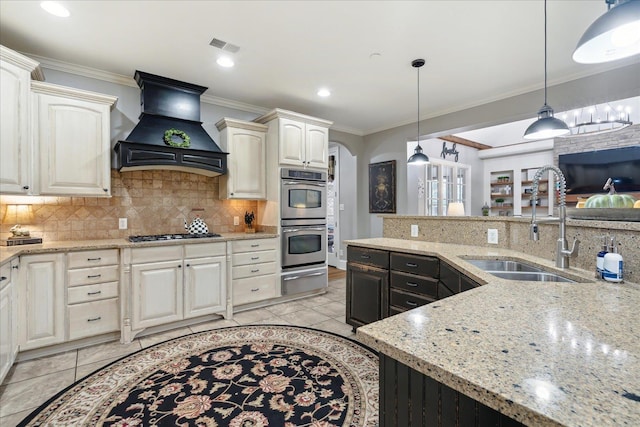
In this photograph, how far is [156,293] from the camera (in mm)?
2900

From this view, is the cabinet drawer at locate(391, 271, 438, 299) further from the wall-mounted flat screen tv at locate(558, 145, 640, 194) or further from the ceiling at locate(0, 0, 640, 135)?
the wall-mounted flat screen tv at locate(558, 145, 640, 194)

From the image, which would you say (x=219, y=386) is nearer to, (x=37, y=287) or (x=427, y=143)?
(x=37, y=287)

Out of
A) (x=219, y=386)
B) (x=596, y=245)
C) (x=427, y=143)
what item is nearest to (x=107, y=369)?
(x=219, y=386)

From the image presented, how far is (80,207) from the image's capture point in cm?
306

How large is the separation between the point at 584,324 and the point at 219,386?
2.05m

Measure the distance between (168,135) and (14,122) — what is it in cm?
115

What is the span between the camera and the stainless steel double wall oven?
151 inches

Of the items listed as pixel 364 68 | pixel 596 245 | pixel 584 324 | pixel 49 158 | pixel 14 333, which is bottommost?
pixel 14 333

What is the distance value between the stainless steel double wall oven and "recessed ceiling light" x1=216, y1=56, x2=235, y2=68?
4.29 feet

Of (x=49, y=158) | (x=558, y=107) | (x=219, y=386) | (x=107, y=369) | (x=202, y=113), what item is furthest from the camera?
(x=202, y=113)

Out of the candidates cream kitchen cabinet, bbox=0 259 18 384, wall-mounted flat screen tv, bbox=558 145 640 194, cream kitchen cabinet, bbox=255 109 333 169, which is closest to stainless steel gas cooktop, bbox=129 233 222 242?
cream kitchen cabinet, bbox=0 259 18 384

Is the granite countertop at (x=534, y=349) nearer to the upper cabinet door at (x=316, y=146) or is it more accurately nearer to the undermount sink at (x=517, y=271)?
the undermount sink at (x=517, y=271)

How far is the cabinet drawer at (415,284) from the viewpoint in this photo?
223cm

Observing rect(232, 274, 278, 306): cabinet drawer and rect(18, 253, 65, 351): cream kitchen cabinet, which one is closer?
rect(18, 253, 65, 351): cream kitchen cabinet
